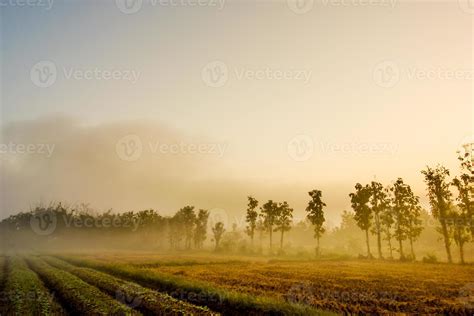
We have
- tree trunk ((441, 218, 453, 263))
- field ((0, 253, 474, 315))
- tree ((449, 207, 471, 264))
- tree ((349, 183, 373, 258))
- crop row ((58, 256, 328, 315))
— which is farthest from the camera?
tree ((349, 183, 373, 258))

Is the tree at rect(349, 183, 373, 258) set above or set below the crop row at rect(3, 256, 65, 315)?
above

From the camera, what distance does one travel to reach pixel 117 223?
178 meters

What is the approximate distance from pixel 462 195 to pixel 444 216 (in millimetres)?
5867

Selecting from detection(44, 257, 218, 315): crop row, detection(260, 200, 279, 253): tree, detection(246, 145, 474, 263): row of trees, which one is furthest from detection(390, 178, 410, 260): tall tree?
detection(44, 257, 218, 315): crop row

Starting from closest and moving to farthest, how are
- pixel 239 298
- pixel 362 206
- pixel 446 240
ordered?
pixel 239 298 → pixel 446 240 → pixel 362 206

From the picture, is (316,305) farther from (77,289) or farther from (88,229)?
(88,229)

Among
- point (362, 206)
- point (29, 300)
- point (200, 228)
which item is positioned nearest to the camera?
point (29, 300)

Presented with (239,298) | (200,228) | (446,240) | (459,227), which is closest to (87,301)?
(239,298)

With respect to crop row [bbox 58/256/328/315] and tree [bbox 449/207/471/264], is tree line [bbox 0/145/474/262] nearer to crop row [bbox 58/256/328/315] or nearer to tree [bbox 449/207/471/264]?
tree [bbox 449/207/471/264]

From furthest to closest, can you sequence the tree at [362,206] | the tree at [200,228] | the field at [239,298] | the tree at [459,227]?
the tree at [200,228]
the tree at [362,206]
the tree at [459,227]
the field at [239,298]

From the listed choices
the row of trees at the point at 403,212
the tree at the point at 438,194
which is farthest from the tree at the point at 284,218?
the tree at the point at 438,194

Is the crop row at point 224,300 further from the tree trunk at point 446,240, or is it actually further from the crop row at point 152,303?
the tree trunk at point 446,240

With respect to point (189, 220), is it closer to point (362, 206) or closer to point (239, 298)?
point (362, 206)

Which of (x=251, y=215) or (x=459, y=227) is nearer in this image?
(x=459, y=227)
